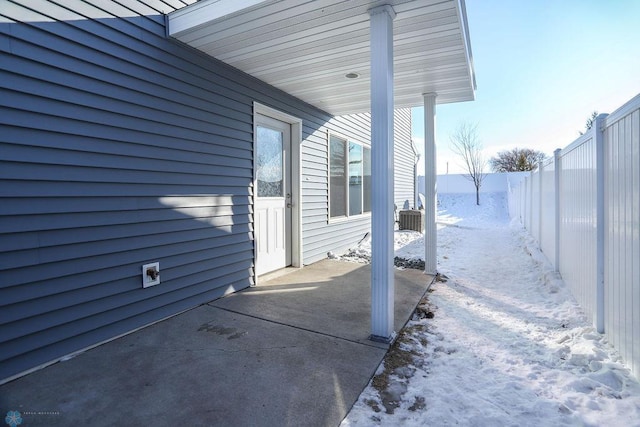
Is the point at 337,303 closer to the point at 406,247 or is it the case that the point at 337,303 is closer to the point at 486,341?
the point at 486,341

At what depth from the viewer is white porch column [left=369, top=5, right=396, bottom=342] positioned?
94.8 inches

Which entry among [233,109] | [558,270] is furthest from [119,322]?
[558,270]

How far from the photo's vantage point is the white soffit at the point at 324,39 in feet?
8.18

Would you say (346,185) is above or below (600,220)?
above

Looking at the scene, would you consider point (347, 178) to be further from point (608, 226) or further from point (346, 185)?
point (608, 226)

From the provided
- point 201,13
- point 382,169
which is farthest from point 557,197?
point 201,13

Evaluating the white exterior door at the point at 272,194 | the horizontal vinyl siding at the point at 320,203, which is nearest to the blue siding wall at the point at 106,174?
the white exterior door at the point at 272,194

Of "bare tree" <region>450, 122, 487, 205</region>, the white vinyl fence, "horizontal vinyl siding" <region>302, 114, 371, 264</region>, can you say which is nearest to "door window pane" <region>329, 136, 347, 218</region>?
"horizontal vinyl siding" <region>302, 114, 371, 264</region>

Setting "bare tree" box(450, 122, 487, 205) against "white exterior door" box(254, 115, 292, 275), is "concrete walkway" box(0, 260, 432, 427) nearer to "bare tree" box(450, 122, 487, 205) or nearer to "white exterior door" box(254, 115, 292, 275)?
"white exterior door" box(254, 115, 292, 275)

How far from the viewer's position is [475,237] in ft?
27.7

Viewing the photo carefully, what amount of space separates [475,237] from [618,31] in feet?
17.5

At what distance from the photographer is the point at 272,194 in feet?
14.7

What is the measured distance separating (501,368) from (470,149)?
19.4 metres

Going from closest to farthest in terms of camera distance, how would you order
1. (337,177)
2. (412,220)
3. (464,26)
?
(464,26) → (337,177) → (412,220)
